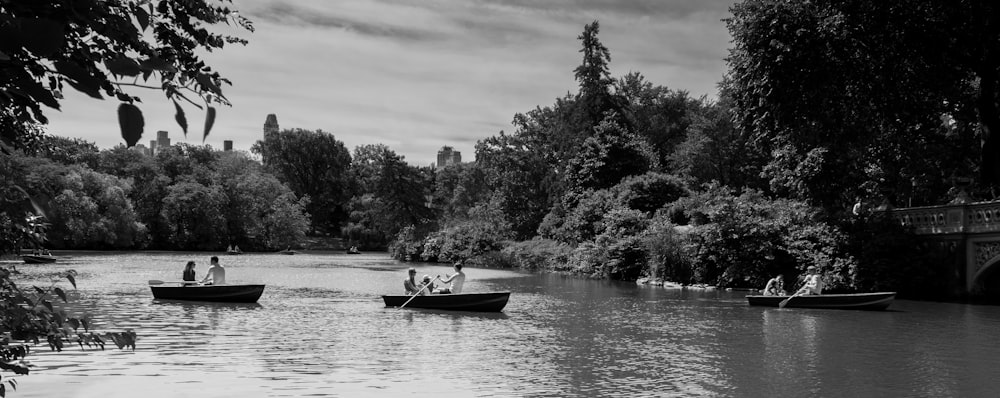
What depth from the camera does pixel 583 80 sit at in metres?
66.8

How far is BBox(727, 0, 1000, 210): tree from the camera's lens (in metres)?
27.8

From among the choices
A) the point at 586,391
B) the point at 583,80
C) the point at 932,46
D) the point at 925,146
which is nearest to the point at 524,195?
the point at 583,80

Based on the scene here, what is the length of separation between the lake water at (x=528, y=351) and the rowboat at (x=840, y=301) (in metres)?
0.57

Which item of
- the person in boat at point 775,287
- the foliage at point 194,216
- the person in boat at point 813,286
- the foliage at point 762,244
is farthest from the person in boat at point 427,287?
the foliage at point 194,216

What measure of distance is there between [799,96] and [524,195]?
42.4m

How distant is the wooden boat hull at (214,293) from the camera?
2609 centimetres

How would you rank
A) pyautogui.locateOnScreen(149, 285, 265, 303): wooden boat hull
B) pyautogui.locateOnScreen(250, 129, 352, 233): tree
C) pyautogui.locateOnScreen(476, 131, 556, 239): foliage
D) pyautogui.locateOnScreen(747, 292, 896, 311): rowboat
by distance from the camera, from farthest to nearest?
1. pyautogui.locateOnScreen(250, 129, 352, 233): tree
2. pyautogui.locateOnScreen(476, 131, 556, 239): foliage
3. pyautogui.locateOnScreen(149, 285, 265, 303): wooden boat hull
4. pyautogui.locateOnScreen(747, 292, 896, 311): rowboat

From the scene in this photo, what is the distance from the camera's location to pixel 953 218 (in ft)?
91.9

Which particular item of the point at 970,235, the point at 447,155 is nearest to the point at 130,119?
the point at 970,235

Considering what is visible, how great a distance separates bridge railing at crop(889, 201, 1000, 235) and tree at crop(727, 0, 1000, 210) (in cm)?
231

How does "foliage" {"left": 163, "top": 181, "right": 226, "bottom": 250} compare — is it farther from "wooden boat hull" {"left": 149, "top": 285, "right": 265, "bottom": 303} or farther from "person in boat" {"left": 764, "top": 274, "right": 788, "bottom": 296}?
"person in boat" {"left": 764, "top": 274, "right": 788, "bottom": 296}

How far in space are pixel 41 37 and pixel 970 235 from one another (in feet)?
100

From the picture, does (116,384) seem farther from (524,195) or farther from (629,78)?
(629,78)

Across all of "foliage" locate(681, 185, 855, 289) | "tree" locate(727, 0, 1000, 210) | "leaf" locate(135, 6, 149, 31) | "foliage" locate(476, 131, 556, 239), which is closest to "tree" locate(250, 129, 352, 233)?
"foliage" locate(476, 131, 556, 239)
